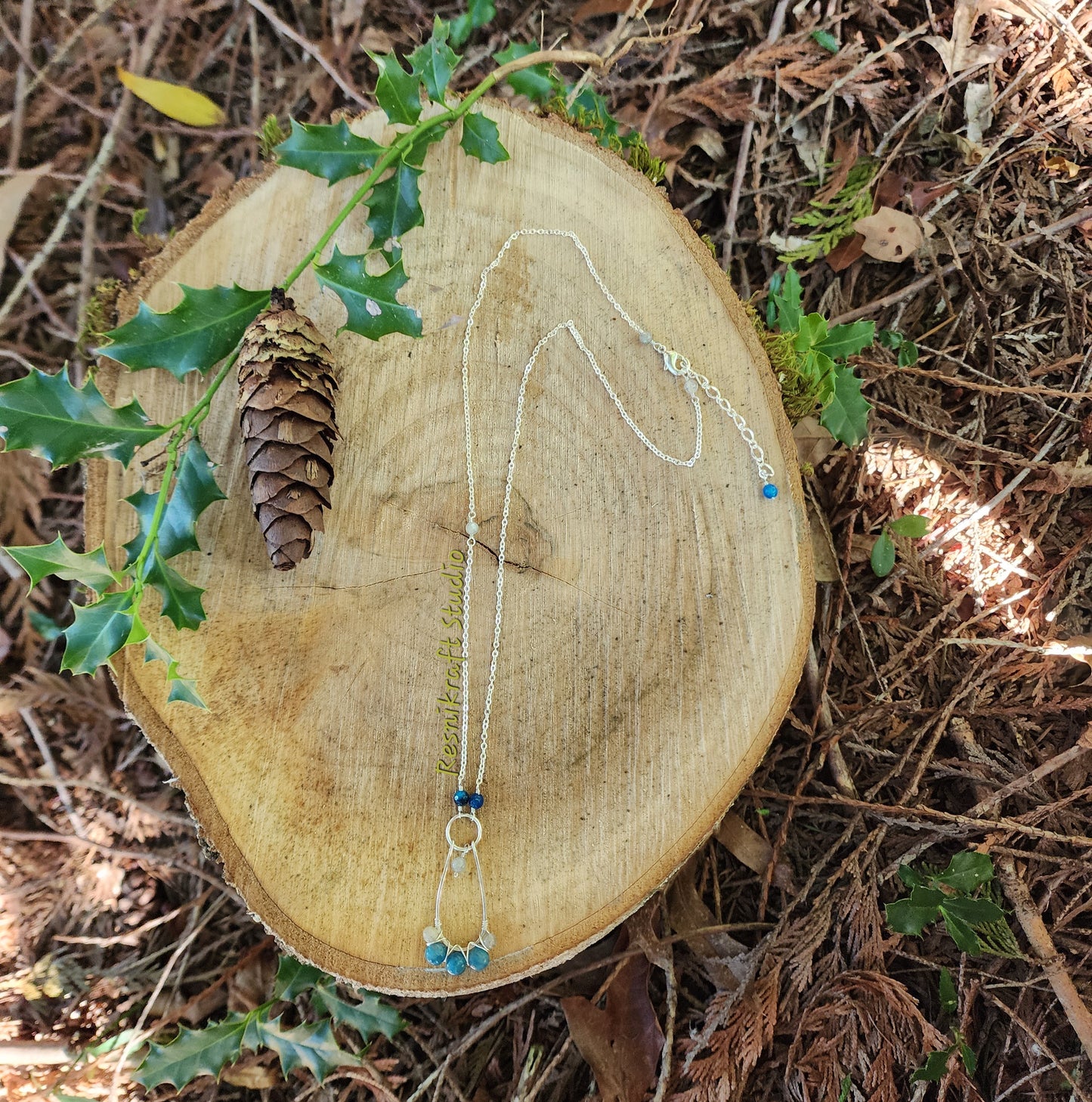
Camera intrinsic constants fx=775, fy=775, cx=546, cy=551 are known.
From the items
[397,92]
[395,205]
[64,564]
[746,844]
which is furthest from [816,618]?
[64,564]

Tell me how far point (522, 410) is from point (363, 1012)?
131cm

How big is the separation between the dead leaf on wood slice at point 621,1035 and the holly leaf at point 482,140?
1684mm

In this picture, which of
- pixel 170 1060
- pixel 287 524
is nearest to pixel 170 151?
pixel 287 524

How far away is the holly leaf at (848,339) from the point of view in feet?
5.41

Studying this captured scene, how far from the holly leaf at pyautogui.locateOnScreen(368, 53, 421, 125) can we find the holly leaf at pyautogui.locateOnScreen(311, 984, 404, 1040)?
1.76 m

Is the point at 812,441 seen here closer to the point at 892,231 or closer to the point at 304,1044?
the point at 892,231

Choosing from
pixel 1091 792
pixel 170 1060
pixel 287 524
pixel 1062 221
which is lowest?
pixel 170 1060

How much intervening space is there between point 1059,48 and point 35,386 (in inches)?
89.3

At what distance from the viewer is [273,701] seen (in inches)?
54.1

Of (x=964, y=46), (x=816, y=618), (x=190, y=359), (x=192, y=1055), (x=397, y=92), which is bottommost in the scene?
(x=192, y=1055)

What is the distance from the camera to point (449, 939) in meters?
1.29

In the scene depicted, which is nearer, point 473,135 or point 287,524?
point 287,524

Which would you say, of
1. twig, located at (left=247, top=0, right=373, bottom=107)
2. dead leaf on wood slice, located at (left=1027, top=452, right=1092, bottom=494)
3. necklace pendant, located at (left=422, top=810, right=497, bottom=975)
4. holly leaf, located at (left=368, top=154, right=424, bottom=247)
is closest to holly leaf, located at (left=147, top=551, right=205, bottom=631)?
necklace pendant, located at (left=422, top=810, right=497, bottom=975)

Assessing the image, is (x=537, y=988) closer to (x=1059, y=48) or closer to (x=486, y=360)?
(x=486, y=360)
